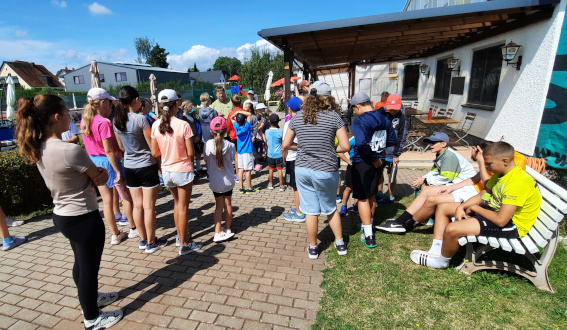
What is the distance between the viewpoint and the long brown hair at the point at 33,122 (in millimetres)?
1918

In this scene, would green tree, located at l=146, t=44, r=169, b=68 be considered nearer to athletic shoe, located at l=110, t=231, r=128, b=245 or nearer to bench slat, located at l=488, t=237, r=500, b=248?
athletic shoe, located at l=110, t=231, r=128, b=245

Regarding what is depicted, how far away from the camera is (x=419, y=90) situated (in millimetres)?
15172

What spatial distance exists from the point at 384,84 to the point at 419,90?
2.17 m

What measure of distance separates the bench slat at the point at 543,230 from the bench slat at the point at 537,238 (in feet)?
0.09

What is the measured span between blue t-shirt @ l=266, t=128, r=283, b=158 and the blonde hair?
9.14 feet

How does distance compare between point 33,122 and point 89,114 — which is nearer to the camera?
point 33,122

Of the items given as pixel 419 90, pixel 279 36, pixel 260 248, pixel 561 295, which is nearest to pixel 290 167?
pixel 260 248

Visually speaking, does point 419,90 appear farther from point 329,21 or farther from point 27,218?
point 27,218

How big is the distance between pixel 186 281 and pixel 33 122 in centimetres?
189

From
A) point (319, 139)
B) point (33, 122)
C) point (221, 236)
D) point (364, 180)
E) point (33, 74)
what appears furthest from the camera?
point (33, 74)

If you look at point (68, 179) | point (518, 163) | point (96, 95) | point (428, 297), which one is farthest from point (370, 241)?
point (96, 95)

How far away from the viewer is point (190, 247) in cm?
352

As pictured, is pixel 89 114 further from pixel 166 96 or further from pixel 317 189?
pixel 317 189

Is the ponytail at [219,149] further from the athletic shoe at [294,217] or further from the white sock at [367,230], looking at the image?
the white sock at [367,230]
